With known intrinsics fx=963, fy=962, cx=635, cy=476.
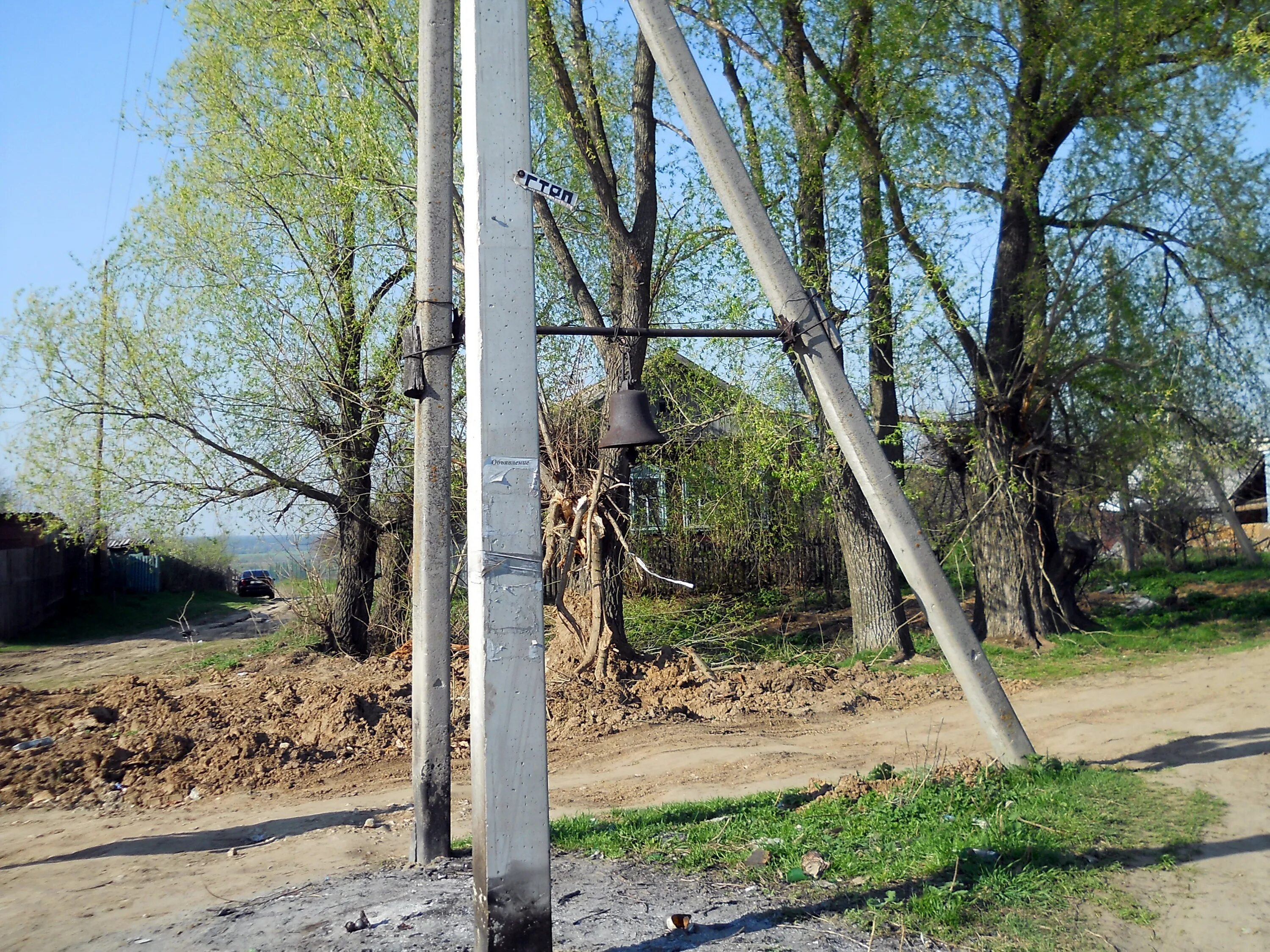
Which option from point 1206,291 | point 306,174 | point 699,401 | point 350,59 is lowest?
point 699,401

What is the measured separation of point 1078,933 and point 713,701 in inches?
254

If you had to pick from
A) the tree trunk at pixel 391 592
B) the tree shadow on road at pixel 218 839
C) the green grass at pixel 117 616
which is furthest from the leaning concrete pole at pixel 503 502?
the green grass at pixel 117 616

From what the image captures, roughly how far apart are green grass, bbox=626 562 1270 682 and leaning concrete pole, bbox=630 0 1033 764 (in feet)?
20.0

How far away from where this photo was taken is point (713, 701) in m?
10.6

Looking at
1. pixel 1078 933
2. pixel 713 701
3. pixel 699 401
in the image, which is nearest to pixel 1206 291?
pixel 699 401

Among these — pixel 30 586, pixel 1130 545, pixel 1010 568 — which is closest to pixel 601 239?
pixel 1010 568

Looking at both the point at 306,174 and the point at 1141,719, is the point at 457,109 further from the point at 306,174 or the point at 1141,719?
the point at 1141,719

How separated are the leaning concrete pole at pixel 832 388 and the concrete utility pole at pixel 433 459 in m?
1.32

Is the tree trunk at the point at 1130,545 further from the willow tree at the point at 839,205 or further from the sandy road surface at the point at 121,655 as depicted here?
the sandy road surface at the point at 121,655

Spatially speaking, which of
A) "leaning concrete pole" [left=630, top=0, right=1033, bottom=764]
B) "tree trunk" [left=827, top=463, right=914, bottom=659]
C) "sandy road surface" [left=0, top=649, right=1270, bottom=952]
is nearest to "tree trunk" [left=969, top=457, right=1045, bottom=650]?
"tree trunk" [left=827, top=463, right=914, bottom=659]

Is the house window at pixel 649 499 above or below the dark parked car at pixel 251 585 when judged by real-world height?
above

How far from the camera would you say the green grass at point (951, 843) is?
14.7 ft

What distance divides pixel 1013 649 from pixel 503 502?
11.4 metres

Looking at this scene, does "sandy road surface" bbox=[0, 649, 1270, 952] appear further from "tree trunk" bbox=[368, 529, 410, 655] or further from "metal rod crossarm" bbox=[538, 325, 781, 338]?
"tree trunk" bbox=[368, 529, 410, 655]
